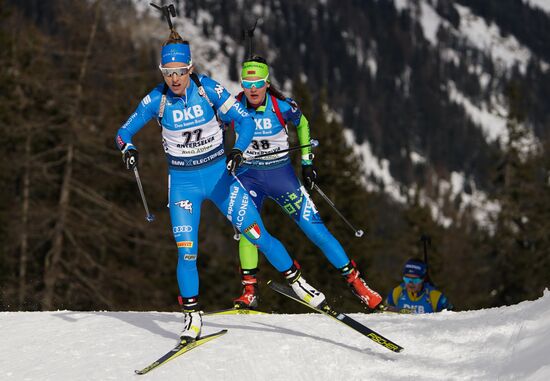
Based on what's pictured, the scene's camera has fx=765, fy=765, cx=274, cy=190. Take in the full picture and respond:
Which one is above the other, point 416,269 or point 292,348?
point 416,269

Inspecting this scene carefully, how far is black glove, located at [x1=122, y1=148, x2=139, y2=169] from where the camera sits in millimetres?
6238

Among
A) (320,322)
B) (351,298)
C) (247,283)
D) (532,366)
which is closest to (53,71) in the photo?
(351,298)

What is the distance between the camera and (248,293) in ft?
26.8

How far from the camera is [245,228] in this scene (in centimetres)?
647

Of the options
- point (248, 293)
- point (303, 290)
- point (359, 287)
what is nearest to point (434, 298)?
point (359, 287)

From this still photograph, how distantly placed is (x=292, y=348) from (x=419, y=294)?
4068 mm

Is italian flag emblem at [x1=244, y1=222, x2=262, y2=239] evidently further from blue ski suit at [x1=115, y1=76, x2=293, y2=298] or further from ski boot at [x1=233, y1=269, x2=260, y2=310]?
ski boot at [x1=233, y1=269, x2=260, y2=310]

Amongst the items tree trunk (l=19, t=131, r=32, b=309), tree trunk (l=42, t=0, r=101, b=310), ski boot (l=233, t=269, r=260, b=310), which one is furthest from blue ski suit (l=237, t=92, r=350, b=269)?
tree trunk (l=19, t=131, r=32, b=309)

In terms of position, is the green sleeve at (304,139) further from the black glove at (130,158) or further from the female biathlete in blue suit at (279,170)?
the black glove at (130,158)

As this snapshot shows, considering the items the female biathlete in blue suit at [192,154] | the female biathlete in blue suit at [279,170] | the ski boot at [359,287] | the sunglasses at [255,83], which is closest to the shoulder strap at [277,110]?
the female biathlete in blue suit at [279,170]

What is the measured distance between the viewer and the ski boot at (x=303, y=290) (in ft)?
21.2

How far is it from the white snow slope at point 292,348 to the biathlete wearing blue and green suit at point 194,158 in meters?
0.70

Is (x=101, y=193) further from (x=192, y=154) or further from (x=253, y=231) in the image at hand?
(x=253, y=231)

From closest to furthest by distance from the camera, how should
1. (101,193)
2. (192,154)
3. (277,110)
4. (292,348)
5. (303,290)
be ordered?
1. (292,348)
2. (192,154)
3. (303,290)
4. (277,110)
5. (101,193)
